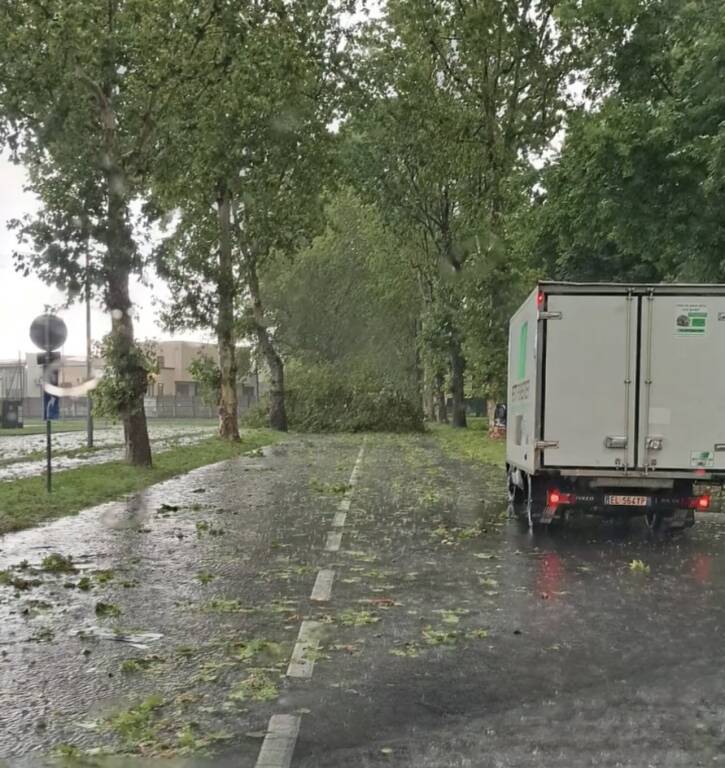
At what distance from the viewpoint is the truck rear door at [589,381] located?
9.94 metres

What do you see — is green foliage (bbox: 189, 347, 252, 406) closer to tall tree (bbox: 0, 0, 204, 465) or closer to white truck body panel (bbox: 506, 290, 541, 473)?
tall tree (bbox: 0, 0, 204, 465)

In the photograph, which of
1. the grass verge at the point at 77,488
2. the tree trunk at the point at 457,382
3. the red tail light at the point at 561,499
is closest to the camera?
the red tail light at the point at 561,499

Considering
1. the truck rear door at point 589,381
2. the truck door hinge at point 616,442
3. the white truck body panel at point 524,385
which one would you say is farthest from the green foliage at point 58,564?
the truck door hinge at point 616,442

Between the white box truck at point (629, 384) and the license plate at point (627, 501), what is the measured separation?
0.52ft

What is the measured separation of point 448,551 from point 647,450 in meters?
2.51

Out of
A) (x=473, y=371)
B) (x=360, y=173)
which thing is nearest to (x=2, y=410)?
(x=360, y=173)

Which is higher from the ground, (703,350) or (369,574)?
(703,350)

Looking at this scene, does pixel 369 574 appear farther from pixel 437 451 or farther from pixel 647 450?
pixel 437 451

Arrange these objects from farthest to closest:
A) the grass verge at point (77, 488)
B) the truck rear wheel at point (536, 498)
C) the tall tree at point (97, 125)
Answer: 1. the tall tree at point (97, 125)
2. the grass verge at point (77, 488)
3. the truck rear wheel at point (536, 498)

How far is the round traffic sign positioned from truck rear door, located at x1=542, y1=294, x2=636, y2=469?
27.1 feet

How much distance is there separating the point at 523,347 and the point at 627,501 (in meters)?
2.35

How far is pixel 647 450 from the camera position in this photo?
998 centimetres

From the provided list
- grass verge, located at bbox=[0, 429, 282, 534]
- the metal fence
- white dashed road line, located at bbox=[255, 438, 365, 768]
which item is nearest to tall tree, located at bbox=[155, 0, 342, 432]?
grass verge, located at bbox=[0, 429, 282, 534]

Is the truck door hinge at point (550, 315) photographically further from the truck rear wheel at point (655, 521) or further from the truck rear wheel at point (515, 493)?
the truck rear wheel at point (515, 493)
